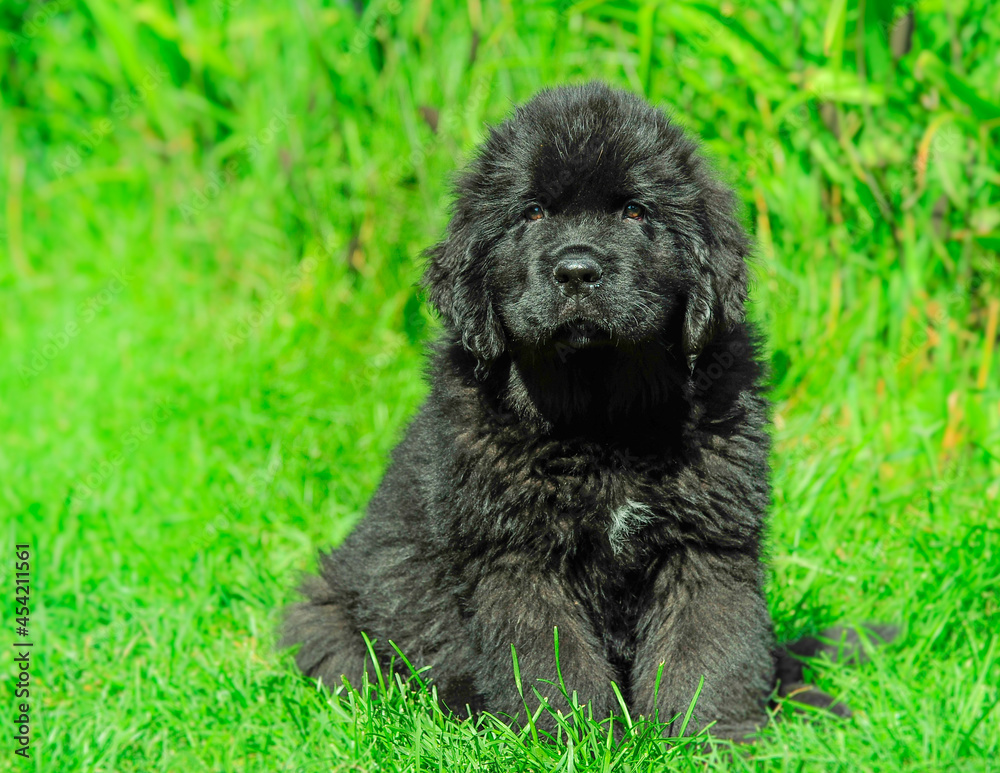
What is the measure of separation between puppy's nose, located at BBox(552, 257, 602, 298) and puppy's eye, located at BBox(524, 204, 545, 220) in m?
0.24

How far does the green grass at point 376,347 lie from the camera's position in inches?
117

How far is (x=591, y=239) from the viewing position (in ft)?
8.46

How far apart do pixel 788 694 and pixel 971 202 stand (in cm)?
232

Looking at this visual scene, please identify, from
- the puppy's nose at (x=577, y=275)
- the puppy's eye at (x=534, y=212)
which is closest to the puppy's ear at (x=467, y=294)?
the puppy's eye at (x=534, y=212)

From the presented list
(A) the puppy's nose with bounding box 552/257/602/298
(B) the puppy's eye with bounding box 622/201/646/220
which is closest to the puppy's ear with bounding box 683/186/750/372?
(B) the puppy's eye with bounding box 622/201/646/220

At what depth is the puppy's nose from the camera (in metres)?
2.51

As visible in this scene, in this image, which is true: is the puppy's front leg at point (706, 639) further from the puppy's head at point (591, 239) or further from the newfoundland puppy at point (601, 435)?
the puppy's head at point (591, 239)

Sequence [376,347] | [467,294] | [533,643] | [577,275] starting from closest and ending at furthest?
[577,275], [533,643], [467,294], [376,347]

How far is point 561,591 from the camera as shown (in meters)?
2.71

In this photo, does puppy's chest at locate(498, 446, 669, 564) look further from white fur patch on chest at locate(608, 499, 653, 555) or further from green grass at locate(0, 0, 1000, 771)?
green grass at locate(0, 0, 1000, 771)

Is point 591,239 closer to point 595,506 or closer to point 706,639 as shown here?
point 595,506

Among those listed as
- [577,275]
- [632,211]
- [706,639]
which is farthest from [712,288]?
[706,639]

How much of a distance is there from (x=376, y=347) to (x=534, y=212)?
2.30 metres

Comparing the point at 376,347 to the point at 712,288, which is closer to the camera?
the point at 712,288
